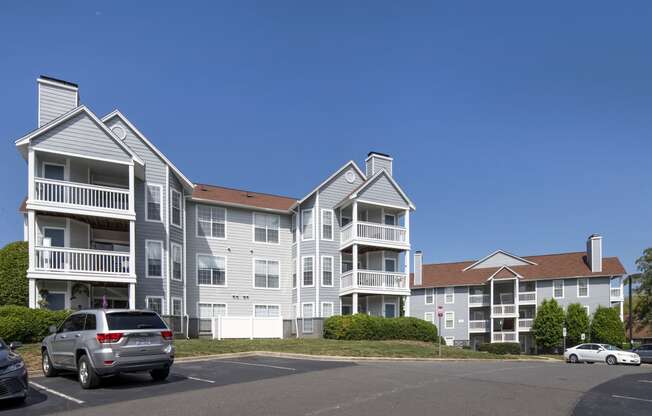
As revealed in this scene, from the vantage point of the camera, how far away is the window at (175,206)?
29672 millimetres

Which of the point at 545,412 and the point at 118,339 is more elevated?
the point at 118,339

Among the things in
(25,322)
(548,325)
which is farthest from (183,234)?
(548,325)

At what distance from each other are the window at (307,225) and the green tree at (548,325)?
2715cm

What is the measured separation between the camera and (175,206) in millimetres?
30141

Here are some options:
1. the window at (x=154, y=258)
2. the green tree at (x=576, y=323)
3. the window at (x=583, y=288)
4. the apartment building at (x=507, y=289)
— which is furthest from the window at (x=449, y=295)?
the window at (x=154, y=258)

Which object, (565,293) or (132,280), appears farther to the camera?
(565,293)

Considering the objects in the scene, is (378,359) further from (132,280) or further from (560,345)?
(560,345)

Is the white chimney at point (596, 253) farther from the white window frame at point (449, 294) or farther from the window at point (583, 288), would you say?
the white window frame at point (449, 294)

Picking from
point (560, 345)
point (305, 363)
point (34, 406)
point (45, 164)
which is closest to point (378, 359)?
point (305, 363)

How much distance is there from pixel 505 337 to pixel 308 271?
27.3 metres

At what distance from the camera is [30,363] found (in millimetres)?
16688

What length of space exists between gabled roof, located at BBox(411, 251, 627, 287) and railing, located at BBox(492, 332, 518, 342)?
548cm

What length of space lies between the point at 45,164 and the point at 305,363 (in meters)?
15.7

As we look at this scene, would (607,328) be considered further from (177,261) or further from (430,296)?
(177,261)
